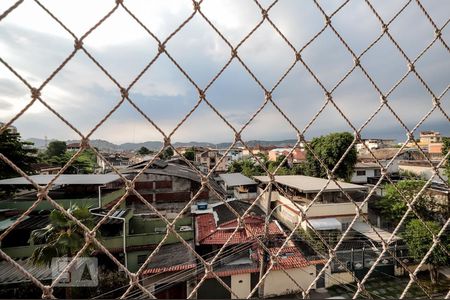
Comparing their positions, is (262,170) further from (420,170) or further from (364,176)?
(420,170)

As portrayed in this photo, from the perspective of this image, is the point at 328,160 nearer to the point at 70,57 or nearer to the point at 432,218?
the point at 432,218

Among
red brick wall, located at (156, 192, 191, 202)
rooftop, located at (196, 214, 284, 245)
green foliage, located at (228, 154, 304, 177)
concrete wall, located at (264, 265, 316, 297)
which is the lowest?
concrete wall, located at (264, 265, 316, 297)

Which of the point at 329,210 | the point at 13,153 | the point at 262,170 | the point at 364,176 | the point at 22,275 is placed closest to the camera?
the point at 22,275

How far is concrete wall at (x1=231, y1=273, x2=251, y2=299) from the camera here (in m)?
4.55

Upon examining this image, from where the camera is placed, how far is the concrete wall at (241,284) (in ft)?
14.9

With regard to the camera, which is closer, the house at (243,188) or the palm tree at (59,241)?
the palm tree at (59,241)

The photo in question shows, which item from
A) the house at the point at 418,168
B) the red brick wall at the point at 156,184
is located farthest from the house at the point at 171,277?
the house at the point at 418,168

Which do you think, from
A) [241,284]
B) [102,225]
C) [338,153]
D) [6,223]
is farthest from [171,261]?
[338,153]

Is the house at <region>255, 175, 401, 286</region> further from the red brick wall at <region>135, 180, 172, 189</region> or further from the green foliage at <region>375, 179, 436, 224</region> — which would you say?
the red brick wall at <region>135, 180, 172, 189</region>

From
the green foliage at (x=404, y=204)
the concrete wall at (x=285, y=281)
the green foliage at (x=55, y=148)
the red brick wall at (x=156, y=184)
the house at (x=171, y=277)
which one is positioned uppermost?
the green foliage at (x=55, y=148)

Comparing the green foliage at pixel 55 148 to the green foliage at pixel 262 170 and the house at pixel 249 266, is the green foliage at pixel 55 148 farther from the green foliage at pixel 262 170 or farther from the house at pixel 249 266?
the house at pixel 249 266

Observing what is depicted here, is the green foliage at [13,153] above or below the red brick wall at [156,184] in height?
above

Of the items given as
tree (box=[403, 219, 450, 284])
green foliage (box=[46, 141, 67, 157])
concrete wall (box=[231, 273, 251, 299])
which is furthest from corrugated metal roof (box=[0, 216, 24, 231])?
green foliage (box=[46, 141, 67, 157])

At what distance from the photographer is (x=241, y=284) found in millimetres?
4578
